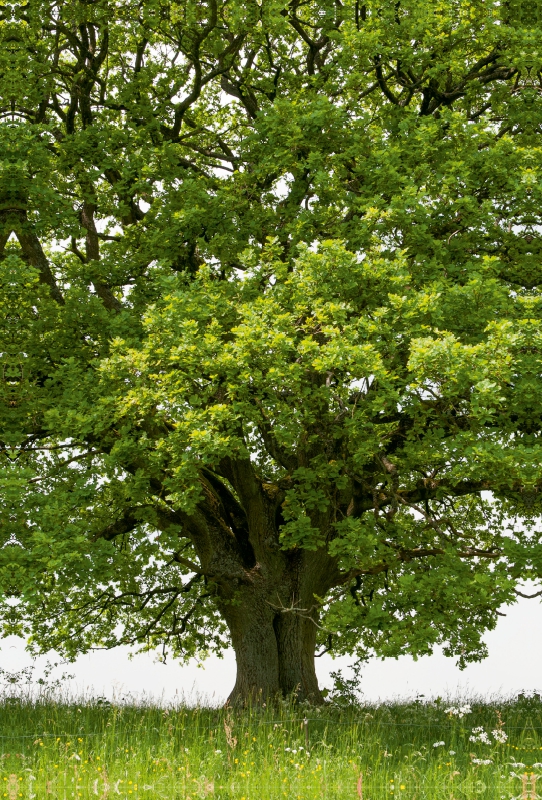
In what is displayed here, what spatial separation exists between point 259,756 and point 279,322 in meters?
5.97

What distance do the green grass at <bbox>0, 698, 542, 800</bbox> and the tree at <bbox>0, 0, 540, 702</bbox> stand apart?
1.55 meters

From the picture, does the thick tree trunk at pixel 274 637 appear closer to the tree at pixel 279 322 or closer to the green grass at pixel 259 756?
the tree at pixel 279 322

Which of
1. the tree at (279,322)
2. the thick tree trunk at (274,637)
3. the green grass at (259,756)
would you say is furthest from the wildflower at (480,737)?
the thick tree trunk at (274,637)

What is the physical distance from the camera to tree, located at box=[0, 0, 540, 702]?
41.2 feet

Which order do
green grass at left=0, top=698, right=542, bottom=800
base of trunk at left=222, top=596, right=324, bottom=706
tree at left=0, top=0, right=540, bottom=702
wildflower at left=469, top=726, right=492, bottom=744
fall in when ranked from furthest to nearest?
base of trunk at left=222, top=596, right=324, bottom=706
tree at left=0, top=0, right=540, bottom=702
wildflower at left=469, top=726, right=492, bottom=744
green grass at left=0, top=698, right=542, bottom=800

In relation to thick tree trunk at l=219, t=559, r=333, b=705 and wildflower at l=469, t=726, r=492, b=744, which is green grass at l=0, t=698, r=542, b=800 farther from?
thick tree trunk at l=219, t=559, r=333, b=705

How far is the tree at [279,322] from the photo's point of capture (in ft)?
41.2

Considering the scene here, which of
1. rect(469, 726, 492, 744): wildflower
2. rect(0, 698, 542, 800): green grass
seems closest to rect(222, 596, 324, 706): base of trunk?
rect(0, 698, 542, 800): green grass

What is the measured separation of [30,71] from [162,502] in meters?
8.66

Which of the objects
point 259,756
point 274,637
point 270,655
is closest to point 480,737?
point 259,756

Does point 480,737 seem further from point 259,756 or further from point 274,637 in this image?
point 274,637

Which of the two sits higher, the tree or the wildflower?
the tree

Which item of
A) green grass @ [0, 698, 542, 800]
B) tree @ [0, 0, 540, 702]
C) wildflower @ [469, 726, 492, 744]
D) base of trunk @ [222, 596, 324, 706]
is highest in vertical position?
tree @ [0, 0, 540, 702]

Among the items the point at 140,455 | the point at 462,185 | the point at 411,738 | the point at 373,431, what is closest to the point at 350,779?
the point at 411,738
